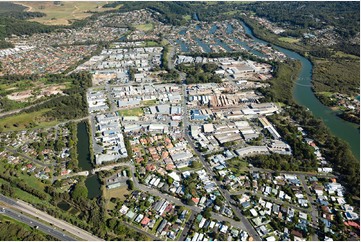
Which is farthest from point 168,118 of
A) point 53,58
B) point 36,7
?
point 36,7

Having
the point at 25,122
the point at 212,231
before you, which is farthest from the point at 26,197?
the point at 212,231

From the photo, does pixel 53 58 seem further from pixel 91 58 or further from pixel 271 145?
pixel 271 145

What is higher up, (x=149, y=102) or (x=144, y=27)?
(x=144, y=27)

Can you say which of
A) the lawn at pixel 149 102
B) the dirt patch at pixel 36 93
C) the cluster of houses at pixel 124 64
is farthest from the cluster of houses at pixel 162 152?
the dirt patch at pixel 36 93

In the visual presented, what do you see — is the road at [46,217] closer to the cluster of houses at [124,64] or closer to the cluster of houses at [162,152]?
the cluster of houses at [162,152]

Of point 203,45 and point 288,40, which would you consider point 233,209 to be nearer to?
point 203,45

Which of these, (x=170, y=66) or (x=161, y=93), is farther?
(x=170, y=66)
